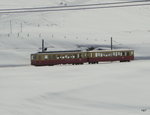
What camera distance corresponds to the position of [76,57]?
43.7 metres

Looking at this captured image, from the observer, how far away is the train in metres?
43.3

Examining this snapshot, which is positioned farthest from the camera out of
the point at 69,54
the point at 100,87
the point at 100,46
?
the point at 100,46

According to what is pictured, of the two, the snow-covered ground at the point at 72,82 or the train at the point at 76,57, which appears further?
the train at the point at 76,57

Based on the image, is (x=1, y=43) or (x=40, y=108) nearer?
(x=40, y=108)

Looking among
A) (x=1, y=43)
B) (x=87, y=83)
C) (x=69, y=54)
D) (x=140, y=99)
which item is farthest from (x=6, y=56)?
(x=140, y=99)

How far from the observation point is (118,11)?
113250 mm

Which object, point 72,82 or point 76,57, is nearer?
point 72,82

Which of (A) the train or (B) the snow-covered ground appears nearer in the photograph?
(B) the snow-covered ground

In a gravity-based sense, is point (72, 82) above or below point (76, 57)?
below

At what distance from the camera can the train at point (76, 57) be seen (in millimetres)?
43281

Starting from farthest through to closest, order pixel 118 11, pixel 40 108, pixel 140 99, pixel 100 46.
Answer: pixel 118 11 → pixel 100 46 → pixel 140 99 → pixel 40 108

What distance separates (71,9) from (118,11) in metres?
16.4

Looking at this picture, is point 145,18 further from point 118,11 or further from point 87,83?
point 87,83

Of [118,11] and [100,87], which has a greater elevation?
[118,11]
